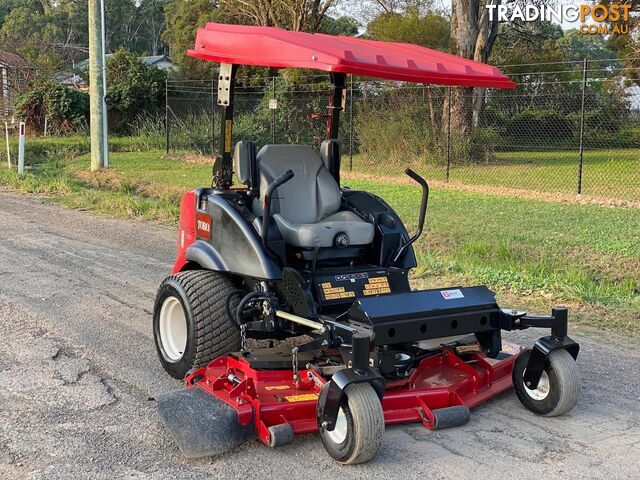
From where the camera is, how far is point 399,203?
12.6 meters

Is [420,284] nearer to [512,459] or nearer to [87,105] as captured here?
[512,459]

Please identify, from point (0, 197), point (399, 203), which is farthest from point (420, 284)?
point (0, 197)

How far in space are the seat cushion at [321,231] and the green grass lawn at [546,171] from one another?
9553mm

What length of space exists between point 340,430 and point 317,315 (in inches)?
31.9

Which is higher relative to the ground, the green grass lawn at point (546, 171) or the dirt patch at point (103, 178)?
the green grass lawn at point (546, 171)

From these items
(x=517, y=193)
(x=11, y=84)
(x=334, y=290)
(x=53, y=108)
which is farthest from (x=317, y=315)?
(x=11, y=84)

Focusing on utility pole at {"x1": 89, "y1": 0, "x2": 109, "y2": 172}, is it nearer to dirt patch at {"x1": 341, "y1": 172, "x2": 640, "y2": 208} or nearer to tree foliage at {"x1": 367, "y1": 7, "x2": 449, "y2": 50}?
dirt patch at {"x1": 341, "y1": 172, "x2": 640, "y2": 208}

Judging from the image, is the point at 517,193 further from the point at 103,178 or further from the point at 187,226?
the point at 187,226

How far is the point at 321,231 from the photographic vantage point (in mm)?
4750

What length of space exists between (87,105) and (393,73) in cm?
2581

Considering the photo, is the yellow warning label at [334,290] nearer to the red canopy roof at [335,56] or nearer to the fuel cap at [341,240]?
the fuel cap at [341,240]

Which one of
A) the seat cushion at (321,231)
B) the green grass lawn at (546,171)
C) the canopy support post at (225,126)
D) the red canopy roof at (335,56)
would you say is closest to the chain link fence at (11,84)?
the green grass lawn at (546,171)

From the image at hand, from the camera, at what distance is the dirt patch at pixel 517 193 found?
12.9 meters

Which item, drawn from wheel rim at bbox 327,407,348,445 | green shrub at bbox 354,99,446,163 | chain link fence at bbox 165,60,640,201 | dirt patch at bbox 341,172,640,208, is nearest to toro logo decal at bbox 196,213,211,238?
wheel rim at bbox 327,407,348,445
